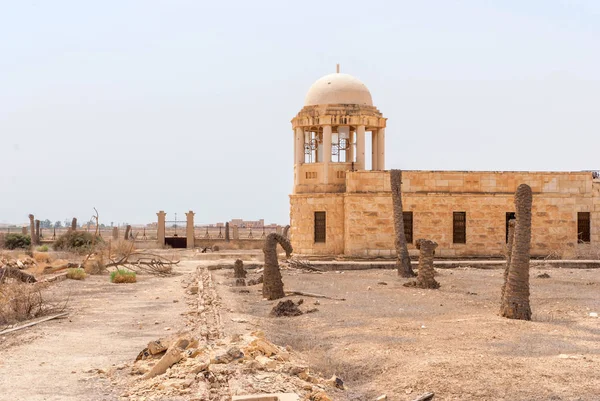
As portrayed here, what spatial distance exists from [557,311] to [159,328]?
26.6ft

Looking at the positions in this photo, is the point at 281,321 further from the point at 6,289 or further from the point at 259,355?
the point at 6,289

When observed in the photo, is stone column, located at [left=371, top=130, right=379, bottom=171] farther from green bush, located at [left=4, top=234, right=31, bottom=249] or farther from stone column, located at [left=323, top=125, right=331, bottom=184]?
green bush, located at [left=4, top=234, right=31, bottom=249]

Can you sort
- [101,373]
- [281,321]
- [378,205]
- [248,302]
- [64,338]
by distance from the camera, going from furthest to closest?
[378,205]
[248,302]
[281,321]
[64,338]
[101,373]

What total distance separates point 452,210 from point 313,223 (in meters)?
6.29

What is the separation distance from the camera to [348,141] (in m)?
32.8

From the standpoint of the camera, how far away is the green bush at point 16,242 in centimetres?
4509

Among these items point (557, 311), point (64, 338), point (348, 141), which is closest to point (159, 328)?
point (64, 338)

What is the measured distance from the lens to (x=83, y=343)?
11.0 m

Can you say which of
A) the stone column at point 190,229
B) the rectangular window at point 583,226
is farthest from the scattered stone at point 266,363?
the stone column at point 190,229

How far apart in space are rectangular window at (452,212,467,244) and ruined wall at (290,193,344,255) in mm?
5089

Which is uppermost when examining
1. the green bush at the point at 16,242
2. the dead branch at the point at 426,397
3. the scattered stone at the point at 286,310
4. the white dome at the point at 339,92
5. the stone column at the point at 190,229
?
the white dome at the point at 339,92

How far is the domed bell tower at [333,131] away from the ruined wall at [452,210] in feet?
4.21

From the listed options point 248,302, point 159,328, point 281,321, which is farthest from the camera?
point 248,302

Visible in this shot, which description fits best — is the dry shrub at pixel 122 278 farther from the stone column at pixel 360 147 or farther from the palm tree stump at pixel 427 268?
the stone column at pixel 360 147
